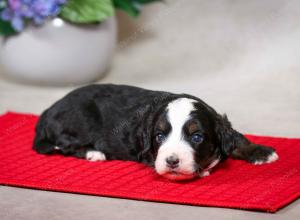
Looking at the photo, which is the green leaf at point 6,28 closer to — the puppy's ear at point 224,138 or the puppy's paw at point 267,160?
the puppy's ear at point 224,138

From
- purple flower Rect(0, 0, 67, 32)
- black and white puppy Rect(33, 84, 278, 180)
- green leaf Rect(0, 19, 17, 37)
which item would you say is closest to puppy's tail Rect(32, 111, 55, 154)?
black and white puppy Rect(33, 84, 278, 180)

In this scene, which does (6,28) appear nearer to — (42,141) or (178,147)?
(42,141)

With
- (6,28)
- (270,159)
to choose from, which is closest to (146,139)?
(270,159)

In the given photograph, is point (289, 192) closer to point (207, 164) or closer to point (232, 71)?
point (207, 164)

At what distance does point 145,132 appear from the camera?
183 inches

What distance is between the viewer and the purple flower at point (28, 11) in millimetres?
6766

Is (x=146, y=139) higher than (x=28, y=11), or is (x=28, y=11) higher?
(x=28, y=11)

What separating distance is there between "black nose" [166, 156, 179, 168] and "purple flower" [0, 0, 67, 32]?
2.91 meters

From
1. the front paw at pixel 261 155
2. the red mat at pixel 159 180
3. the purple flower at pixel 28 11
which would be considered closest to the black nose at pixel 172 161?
the red mat at pixel 159 180

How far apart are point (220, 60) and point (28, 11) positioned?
6.53 feet

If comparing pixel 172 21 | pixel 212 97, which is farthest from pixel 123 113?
pixel 172 21

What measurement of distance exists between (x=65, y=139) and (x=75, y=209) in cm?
99

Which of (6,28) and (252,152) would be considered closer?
(252,152)

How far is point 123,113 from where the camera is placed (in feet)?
16.3
